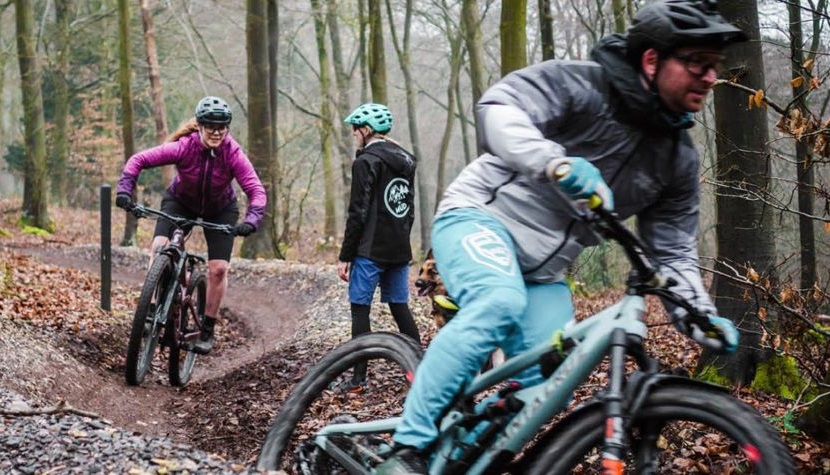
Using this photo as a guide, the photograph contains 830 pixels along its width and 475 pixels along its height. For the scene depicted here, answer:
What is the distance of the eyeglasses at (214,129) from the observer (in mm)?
7770

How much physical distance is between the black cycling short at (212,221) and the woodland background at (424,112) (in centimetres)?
347

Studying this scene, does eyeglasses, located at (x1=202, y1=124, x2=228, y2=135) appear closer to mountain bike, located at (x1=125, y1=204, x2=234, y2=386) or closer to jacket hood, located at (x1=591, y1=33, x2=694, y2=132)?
mountain bike, located at (x1=125, y1=204, x2=234, y2=386)

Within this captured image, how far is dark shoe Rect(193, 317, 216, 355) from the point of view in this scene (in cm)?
866

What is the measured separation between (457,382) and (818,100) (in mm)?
13764

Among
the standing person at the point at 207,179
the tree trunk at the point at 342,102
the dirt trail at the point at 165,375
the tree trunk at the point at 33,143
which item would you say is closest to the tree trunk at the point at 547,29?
the dirt trail at the point at 165,375

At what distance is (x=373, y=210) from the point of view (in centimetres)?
735

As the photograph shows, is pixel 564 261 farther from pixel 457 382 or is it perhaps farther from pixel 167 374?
pixel 167 374

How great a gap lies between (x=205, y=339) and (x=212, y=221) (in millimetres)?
1287

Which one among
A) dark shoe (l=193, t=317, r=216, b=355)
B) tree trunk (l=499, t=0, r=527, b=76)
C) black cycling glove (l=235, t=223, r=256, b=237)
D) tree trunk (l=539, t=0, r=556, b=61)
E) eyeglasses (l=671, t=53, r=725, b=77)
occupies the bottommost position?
dark shoe (l=193, t=317, r=216, b=355)

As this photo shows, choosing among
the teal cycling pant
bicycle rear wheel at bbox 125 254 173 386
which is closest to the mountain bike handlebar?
bicycle rear wheel at bbox 125 254 173 386

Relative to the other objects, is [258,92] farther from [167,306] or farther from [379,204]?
[379,204]

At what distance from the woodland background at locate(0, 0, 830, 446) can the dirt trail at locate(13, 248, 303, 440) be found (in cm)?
407

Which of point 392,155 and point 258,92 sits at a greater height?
point 258,92

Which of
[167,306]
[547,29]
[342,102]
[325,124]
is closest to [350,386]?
[167,306]
